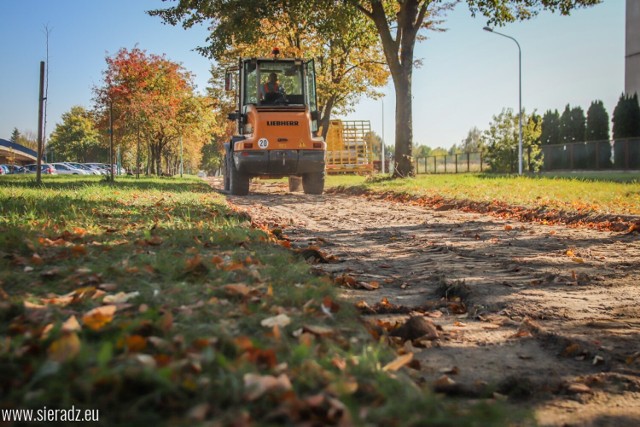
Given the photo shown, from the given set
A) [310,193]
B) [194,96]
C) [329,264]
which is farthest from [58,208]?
[194,96]

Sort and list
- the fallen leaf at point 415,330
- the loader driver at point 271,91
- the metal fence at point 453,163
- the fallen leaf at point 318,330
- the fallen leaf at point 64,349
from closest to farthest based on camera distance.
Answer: the fallen leaf at point 64,349, the fallen leaf at point 318,330, the fallen leaf at point 415,330, the loader driver at point 271,91, the metal fence at point 453,163

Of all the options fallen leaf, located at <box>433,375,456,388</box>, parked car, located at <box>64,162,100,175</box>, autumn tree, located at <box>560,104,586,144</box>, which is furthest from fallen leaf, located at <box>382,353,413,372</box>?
parked car, located at <box>64,162,100,175</box>

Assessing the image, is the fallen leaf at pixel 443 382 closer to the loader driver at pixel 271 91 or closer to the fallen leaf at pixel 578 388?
the fallen leaf at pixel 578 388

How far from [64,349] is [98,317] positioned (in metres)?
0.58

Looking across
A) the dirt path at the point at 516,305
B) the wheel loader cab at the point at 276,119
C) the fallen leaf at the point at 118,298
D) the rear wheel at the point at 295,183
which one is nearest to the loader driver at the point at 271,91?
the wheel loader cab at the point at 276,119

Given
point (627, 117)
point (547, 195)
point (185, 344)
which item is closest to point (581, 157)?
point (627, 117)

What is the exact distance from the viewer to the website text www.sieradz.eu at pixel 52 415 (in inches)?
80.0

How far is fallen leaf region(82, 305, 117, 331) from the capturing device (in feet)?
9.42

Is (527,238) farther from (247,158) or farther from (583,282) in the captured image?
(247,158)

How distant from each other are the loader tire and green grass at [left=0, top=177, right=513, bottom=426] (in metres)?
13.7

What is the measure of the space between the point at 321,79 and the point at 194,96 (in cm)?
1766

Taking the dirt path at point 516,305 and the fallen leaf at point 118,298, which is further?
the fallen leaf at point 118,298

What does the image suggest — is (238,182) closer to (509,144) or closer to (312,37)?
(312,37)

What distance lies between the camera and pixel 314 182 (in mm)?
20078
